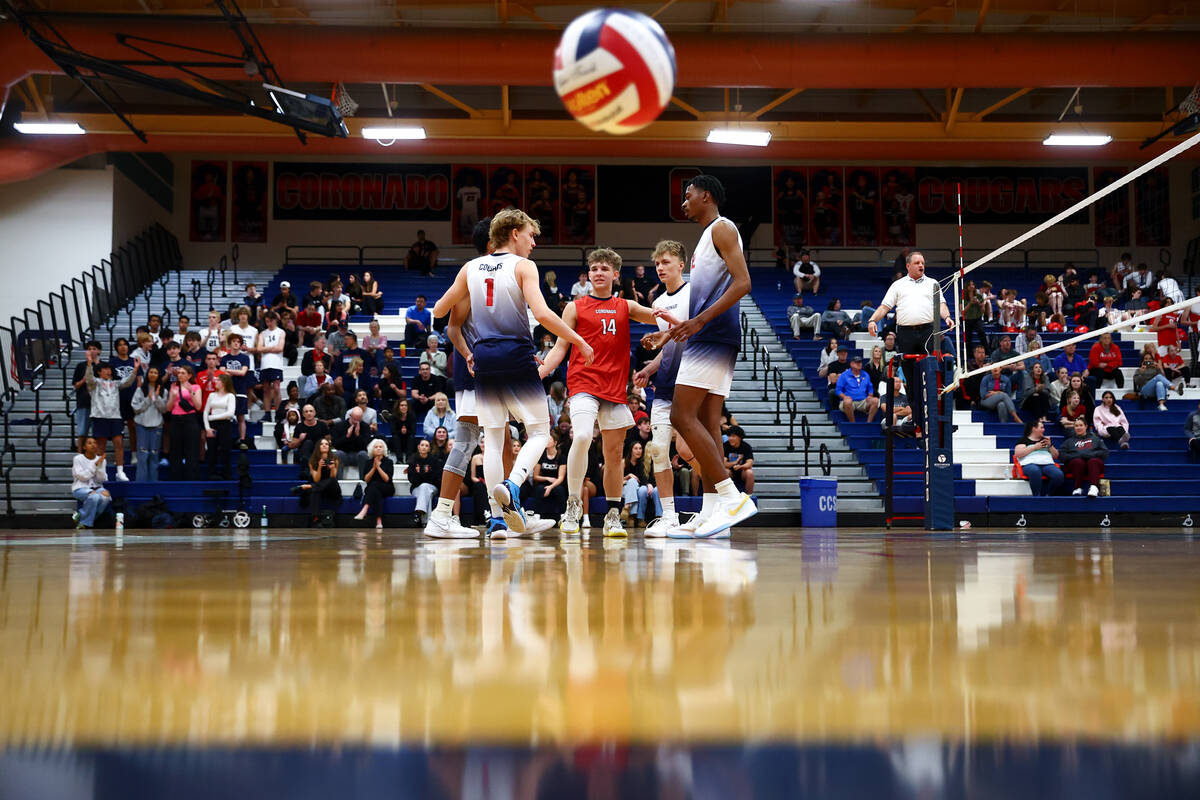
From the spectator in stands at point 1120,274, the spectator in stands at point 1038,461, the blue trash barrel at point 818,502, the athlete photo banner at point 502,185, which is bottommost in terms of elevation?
the blue trash barrel at point 818,502

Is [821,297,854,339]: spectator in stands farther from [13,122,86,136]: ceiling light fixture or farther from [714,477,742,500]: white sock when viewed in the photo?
[13,122,86,136]: ceiling light fixture

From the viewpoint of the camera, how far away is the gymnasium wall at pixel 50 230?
21.8m

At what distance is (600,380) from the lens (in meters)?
7.00

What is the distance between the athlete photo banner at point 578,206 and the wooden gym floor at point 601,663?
2389 cm

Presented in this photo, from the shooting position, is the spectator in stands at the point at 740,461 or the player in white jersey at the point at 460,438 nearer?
the player in white jersey at the point at 460,438

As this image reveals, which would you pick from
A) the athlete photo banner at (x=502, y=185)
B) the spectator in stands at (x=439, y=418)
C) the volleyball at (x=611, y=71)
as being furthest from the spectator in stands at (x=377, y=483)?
the athlete photo banner at (x=502, y=185)

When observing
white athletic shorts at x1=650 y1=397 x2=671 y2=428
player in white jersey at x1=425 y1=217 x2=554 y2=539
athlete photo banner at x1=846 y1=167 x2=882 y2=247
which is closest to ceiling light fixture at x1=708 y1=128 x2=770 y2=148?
athlete photo banner at x1=846 y1=167 x2=882 y2=247

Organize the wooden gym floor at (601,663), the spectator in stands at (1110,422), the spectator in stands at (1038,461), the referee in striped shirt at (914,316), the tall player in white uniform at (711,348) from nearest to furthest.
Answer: the wooden gym floor at (601,663) → the tall player in white uniform at (711,348) → the referee in striped shirt at (914,316) → the spectator in stands at (1038,461) → the spectator in stands at (1110,422)

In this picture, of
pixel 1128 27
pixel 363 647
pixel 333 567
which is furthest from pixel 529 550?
pixel 1128 27

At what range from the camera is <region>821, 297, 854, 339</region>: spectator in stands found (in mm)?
19125

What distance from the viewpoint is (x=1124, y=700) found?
1.44 meters

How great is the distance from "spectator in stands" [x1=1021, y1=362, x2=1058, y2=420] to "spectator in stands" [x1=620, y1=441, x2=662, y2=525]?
6.66 metres

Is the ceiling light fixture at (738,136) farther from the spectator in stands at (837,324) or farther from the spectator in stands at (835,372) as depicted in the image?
the spectator in stands at (835,372)

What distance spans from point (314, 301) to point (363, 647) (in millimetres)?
18373
